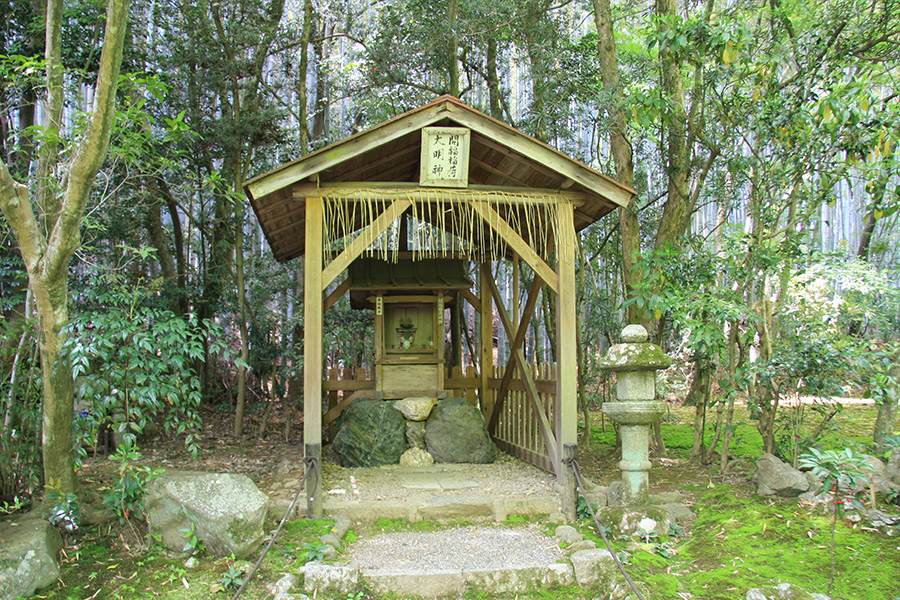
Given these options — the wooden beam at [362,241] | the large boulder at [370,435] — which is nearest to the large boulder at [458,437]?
the large boulder at [370,435]

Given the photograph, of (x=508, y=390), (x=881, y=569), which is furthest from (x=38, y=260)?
(x=881, y=569)

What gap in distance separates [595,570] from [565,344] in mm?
2171

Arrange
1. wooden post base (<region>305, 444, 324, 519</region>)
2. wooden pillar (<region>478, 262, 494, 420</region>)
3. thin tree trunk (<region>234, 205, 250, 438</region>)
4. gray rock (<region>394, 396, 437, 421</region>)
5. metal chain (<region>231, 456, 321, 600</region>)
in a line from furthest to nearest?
thin tree trunk (<region>234, 205, 250, 438</region>) < wooden pillar (<region>478, 262, 494, 420</region>) < gray rock (<region>394, 396, 437, 421</region>) < wooden post base (<region>305, 444, 324, 519</region>) < metal chain (<region>231, 456, 321, 600</region>)

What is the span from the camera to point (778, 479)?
536cm

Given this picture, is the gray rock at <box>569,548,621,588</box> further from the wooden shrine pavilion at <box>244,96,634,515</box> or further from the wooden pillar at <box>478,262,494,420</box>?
the wooden pillar at <box>478,262,494,420</box>

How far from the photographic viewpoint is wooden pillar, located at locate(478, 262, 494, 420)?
830cm

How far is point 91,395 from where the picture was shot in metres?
4.29

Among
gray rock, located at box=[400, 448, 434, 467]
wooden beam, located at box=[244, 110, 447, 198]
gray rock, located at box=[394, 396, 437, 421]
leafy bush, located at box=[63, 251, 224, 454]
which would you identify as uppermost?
wooden beam, located at box=[244, 110, 447, 198]

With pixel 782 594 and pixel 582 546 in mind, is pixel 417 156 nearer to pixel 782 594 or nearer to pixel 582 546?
pixel 582 546

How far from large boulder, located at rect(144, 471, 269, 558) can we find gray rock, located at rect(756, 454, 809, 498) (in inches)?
171

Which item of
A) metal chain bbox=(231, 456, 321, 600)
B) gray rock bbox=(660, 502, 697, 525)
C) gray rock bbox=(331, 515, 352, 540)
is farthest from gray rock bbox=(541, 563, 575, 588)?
metal chain bbox=(231, 456, 321, 600)

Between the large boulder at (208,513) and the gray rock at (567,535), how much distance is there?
2280mm

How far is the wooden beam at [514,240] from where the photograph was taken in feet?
18.6

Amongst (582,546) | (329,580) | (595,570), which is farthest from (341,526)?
(595,570)
